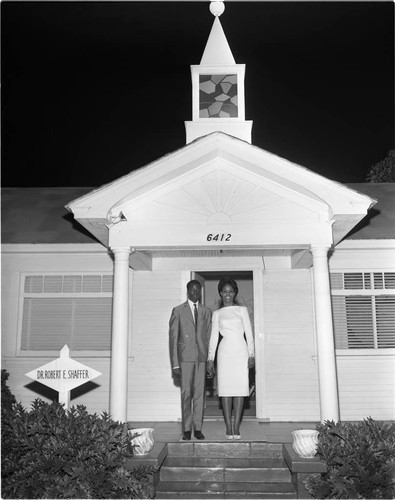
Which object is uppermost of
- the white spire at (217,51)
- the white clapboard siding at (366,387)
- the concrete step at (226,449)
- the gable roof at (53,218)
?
the white spire at (217,51)

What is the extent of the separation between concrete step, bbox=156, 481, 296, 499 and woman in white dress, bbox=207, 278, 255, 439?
727 millimetres

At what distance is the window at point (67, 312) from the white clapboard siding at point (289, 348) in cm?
299

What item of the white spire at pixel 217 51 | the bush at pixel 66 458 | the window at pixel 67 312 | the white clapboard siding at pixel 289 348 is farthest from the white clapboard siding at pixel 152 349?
the white spire at pixel 217 51

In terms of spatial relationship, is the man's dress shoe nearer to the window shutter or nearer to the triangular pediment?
the triangular pediment

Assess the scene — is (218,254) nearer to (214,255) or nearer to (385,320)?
(214,255)

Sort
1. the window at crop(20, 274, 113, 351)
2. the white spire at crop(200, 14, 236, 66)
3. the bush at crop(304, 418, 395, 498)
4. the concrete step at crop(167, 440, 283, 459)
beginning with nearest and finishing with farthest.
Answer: the bush at crop(304, 418, 395, 498) → the concrete step at crop(167, 440, 283, 459) → the window at crop(20, 274, 113, 351) → the white spire at crop(200, 14, 236, 66)

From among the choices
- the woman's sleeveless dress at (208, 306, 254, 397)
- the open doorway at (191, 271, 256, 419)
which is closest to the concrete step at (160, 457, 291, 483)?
the woman's sleeveless dress at (208, 306, 254, 397)

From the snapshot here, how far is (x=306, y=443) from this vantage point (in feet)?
17.5

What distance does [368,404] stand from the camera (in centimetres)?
827

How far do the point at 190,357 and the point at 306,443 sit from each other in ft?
5.66

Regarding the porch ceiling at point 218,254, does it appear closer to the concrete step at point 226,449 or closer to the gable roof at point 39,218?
the gable roof at point 39,218

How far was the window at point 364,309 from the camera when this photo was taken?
8508 millimetres

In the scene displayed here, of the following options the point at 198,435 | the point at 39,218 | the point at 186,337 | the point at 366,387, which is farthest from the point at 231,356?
the point at 39,218

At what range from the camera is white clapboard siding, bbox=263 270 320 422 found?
8.30 m
